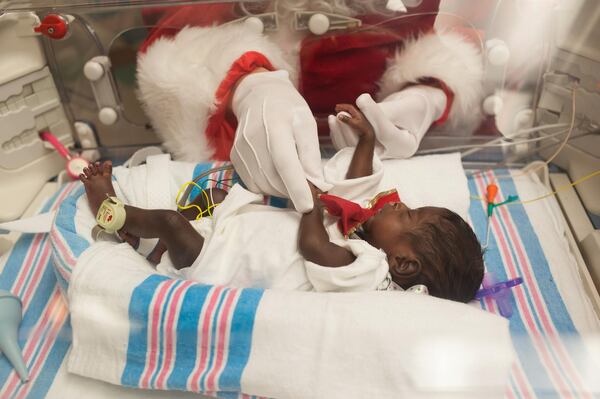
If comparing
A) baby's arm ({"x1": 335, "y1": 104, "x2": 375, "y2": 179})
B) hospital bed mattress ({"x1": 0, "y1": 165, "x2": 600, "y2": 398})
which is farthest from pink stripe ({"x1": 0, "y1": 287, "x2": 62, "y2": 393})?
baby's arm ({"x1": 335, "y1": 104, "x2": 375, "y2": 179})

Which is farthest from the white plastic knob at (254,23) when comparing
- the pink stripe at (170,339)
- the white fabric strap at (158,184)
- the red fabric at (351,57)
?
the pink stripe at (170,339)

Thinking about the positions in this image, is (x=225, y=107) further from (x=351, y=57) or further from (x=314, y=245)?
(x=314, y=245)

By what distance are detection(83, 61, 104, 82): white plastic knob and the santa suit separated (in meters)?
0.13

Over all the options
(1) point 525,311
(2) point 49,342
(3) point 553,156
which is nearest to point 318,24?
(3) point 553,156

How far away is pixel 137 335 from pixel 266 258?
0.86 feet

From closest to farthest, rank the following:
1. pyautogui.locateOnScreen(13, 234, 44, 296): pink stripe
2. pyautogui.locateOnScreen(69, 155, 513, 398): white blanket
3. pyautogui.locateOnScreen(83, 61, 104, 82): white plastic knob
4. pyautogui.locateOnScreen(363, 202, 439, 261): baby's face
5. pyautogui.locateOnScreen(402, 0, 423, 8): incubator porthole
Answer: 1. pyautogui.locateOnScreen(69, 155, 513, 398): white blanket
2. pyautogui.locateOnScreen(363, 202, 439, 261): baby's face
3. pyautogui.locateOnScreen(13, 234, 44, 296): pink stripe
4. pyautogui.locateOnScreen(402, 0, 423, 8): incubator porthole
5. pyautogui.locateOnScreen(83, 61, 104, 82): white plastic knob

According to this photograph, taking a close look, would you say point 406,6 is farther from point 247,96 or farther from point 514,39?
point 247,96

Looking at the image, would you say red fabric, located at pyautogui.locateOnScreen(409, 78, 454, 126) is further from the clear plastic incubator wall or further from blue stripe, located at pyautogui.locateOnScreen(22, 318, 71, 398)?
blue stripe, located at pyautogui.locateOnScreen(22, 318, 71, 398)

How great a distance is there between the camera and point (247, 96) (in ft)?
3.71

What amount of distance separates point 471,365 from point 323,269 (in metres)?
0.29

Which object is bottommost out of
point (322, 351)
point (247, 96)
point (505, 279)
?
point (505, 279)

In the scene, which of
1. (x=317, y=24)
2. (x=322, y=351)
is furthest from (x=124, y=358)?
(x=317, y=24)

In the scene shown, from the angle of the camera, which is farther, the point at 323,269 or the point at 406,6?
the point at 406,6

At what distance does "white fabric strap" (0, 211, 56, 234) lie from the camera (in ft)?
3.63
